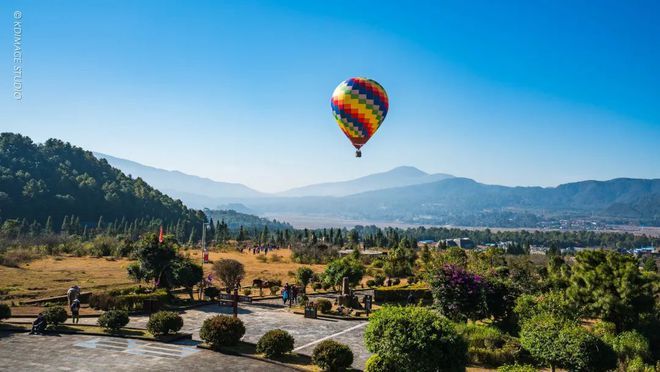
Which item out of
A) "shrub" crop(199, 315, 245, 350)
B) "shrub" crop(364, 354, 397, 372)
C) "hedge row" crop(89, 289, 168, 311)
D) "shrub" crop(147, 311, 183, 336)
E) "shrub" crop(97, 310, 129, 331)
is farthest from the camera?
Answer: "hedge row" crop(89, 289, 168, 311)

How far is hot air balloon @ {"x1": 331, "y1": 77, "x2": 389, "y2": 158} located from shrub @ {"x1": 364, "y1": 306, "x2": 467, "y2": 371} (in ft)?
90.0

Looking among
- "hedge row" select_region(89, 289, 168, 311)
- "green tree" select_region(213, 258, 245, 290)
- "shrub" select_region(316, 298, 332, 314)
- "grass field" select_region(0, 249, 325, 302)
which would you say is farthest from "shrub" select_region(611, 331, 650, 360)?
"grass field" select_region(0, 249, 325, 302)

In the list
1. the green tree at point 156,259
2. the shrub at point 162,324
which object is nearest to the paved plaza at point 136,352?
the shrub at point 162,324

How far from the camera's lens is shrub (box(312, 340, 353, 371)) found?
20.3m

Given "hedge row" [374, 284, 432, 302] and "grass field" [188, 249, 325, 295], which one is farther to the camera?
"grass field" [188, 249, 325, 295]

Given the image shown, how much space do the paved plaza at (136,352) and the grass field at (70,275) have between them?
13.7 metres

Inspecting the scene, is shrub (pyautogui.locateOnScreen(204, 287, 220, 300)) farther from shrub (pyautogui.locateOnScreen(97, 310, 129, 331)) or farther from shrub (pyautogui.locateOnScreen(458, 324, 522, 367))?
shrub (pyautogui.locateOnScreen(458, 324, 522, 367))

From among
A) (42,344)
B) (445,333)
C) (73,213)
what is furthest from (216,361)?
(73,213)

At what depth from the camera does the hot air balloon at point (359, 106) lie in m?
42.8

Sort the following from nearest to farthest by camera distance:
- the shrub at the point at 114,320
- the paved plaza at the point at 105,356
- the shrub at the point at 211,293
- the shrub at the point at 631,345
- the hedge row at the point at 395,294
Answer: the paved plaza at the point at 105,356, the shrub at the point at 114,320, the shrub at the point at 631,345, the shrub at the point at 211,293, the hedge row at the point at 395,294

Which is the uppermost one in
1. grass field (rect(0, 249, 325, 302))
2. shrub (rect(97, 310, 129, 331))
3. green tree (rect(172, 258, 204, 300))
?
green tree (rect(172, 258, 204, 300))

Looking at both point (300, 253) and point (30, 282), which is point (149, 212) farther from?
point (30, 282)

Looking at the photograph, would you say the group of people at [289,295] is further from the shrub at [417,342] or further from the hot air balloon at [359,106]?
the shrub at [417,342]

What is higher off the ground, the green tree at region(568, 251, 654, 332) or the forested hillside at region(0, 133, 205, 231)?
the forested hillside at region(0, 133, 205, 231)
